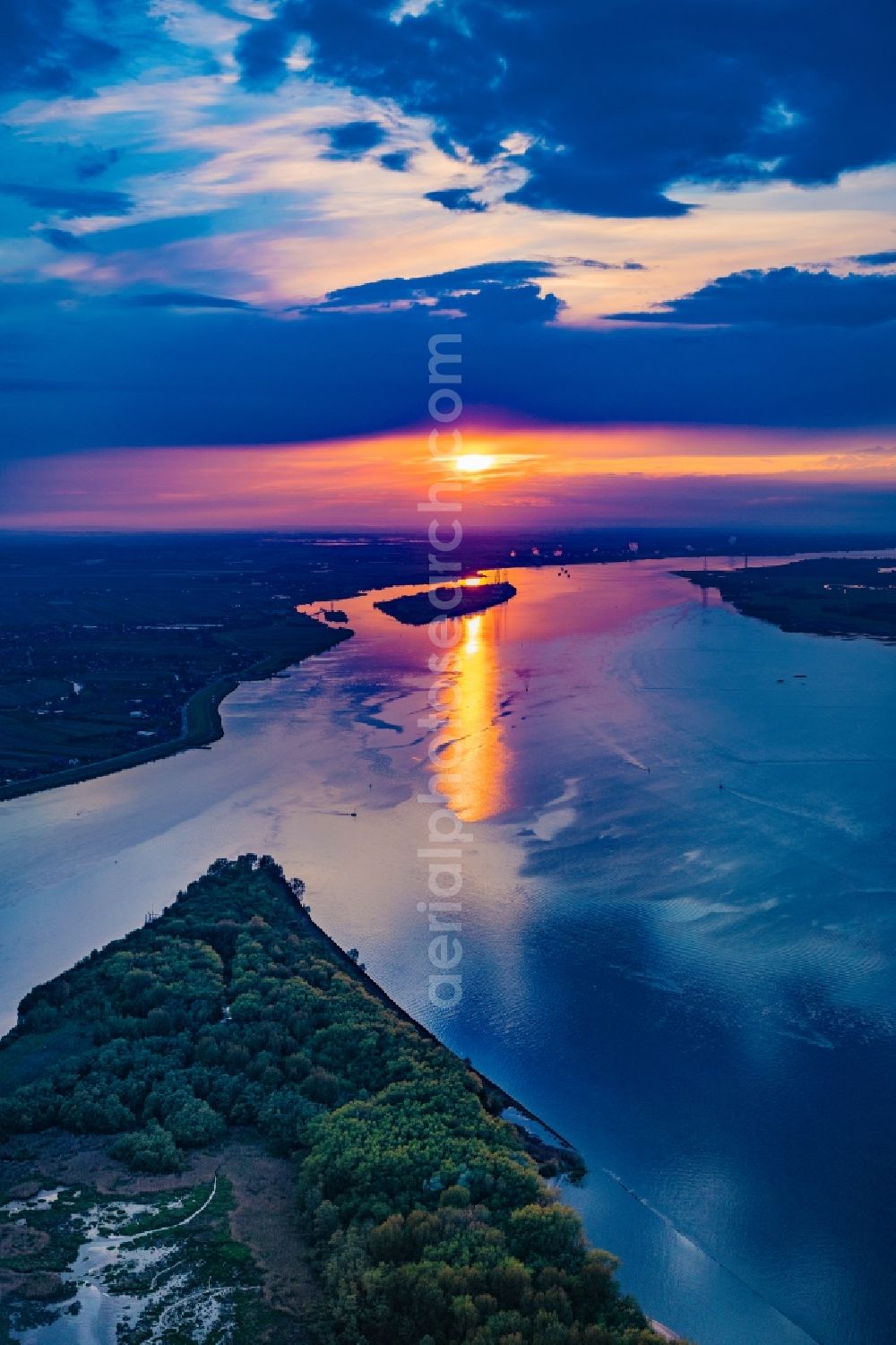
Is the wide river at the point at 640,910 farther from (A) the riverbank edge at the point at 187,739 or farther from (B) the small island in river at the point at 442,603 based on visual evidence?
(B) the small island in river at the point at 442,603

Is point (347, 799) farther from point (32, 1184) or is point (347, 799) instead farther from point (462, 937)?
point (32, 1184)

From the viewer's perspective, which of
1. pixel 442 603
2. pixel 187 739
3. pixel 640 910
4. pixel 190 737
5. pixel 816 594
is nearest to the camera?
pixel 640 910

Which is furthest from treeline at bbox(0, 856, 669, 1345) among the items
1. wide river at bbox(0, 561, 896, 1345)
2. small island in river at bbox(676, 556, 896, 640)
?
small island in river at bbox(676, 556, 896, 640)

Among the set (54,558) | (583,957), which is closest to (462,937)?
(583,957)

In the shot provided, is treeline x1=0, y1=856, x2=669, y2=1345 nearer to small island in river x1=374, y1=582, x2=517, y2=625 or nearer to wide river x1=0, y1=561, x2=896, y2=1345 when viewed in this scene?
wide river x1=0, y1=561, x2=896, y2=1345

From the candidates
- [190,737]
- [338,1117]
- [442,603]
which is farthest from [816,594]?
[338,1117]

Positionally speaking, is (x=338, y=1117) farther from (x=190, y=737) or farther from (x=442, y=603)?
(x=442, y=603)
